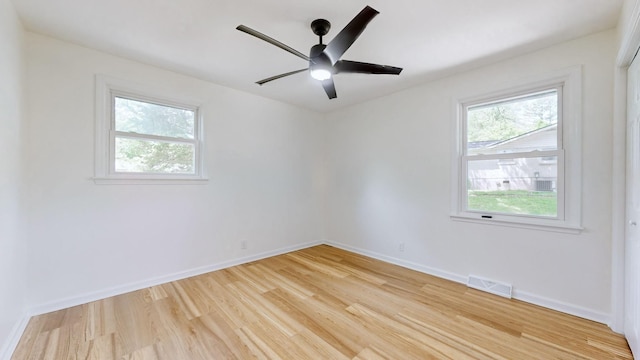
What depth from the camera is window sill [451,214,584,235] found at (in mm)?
2364

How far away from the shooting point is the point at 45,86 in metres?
2.37

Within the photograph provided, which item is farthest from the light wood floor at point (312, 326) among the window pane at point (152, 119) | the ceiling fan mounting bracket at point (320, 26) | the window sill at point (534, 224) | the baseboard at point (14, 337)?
the ceiling fan mounting bracket at point (320, 26)

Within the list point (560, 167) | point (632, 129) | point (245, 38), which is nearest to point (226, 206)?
point (245, 38)

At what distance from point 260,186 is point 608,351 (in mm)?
3834

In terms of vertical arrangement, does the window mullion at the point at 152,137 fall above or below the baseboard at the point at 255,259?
above

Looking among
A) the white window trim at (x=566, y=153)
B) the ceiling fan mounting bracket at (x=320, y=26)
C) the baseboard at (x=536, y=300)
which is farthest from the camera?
the white window trim at (x=566, y=153)

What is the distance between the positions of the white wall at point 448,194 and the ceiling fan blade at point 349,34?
6.23 ft

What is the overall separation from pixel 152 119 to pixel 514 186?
13.5 ft

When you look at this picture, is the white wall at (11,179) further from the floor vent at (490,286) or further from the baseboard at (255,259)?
the floor vent at (490,286)

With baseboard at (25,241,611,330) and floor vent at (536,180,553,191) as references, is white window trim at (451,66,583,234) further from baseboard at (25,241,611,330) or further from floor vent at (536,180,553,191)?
baseboard at (25,241,611,330)

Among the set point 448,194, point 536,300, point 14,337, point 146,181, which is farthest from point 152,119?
point 536,300

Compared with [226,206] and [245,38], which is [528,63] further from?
[226,206]

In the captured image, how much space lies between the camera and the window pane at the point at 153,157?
2811 millimetres

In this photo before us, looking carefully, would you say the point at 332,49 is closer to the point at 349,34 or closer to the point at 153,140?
the point at 349,34
